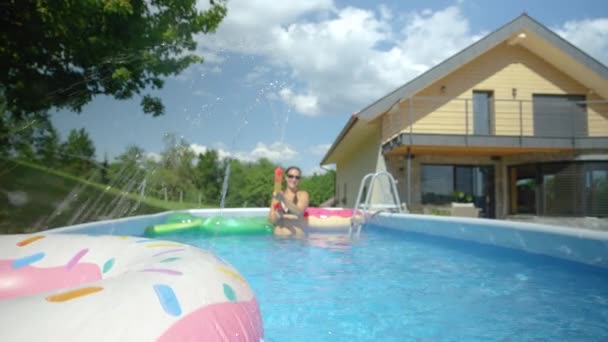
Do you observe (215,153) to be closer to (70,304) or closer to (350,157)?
(350,157)

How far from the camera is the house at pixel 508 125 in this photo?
10781 millimetres

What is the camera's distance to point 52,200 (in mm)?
7543

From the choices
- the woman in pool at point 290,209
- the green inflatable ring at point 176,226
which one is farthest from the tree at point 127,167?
the woman in pool at point 290,209

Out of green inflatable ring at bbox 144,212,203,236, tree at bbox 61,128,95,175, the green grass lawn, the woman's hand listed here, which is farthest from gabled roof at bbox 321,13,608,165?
tree at bbox 61,128,95,175

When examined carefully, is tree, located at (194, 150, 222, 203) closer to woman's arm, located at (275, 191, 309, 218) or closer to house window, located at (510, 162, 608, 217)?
woman's arm, located at (275, 191, 309, 218)

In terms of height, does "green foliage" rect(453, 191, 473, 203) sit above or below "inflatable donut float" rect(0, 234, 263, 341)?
above

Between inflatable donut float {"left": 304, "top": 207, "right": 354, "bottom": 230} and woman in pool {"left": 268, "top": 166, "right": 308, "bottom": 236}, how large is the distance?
0.43 m

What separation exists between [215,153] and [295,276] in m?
14.0

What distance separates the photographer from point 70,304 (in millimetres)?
909

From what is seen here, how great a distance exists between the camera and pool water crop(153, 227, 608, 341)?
6.73ft

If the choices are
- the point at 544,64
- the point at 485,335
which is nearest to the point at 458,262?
the point at 485,335

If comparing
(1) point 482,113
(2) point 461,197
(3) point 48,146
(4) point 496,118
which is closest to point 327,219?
(3) point 48,146

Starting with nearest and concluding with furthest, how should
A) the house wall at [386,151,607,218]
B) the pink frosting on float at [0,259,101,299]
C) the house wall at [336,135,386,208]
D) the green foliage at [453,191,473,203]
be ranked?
the pink frosting on float at [0,259,101,299]
the house wall at [386,151,607,218]
the green foliage at [453,191,473,203]
the house wall at [336,135,386,208]

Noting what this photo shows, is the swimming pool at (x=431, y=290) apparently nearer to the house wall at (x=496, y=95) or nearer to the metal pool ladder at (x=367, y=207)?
the metal pool ladder at (x=367, y=207)
